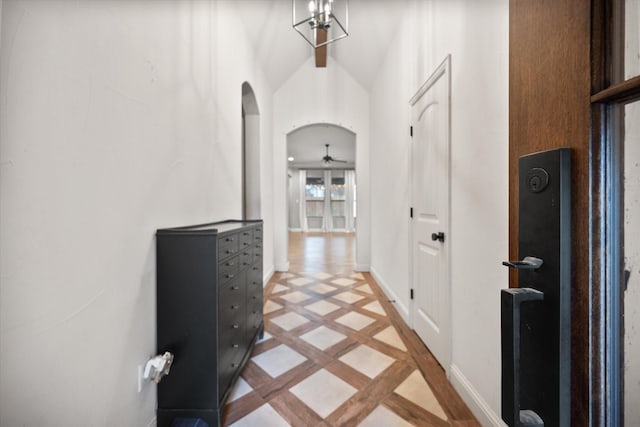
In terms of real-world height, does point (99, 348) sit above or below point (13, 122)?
below

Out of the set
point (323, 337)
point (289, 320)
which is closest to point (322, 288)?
point (289, 320)

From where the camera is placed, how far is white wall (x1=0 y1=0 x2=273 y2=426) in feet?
2.37

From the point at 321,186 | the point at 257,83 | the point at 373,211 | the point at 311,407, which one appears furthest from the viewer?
the point at 321,186

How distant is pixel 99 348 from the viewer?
3.22ft

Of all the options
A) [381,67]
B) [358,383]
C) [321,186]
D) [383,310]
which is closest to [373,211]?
[383,310]

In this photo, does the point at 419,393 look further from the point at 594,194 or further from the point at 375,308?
the point at 594,194

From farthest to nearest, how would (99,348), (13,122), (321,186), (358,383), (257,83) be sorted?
1. (321,186)
2. (257,83)
3. (358,383)
4. (99,348)
5. (13,122)

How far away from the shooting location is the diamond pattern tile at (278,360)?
1.84 meters

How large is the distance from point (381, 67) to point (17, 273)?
4.02 meters

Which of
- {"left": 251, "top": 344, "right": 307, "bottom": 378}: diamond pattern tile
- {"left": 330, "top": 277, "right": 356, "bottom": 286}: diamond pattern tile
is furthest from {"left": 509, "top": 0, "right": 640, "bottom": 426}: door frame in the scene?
{"left": 330, "top": 277, "right": 356, "bottom": 286}: diamond pattern tile

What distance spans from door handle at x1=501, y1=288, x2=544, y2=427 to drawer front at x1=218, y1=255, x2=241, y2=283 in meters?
1.21

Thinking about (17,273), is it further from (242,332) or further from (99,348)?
(242,332)

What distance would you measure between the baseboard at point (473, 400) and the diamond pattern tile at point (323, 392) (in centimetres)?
61

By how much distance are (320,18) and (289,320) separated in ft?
9.43
